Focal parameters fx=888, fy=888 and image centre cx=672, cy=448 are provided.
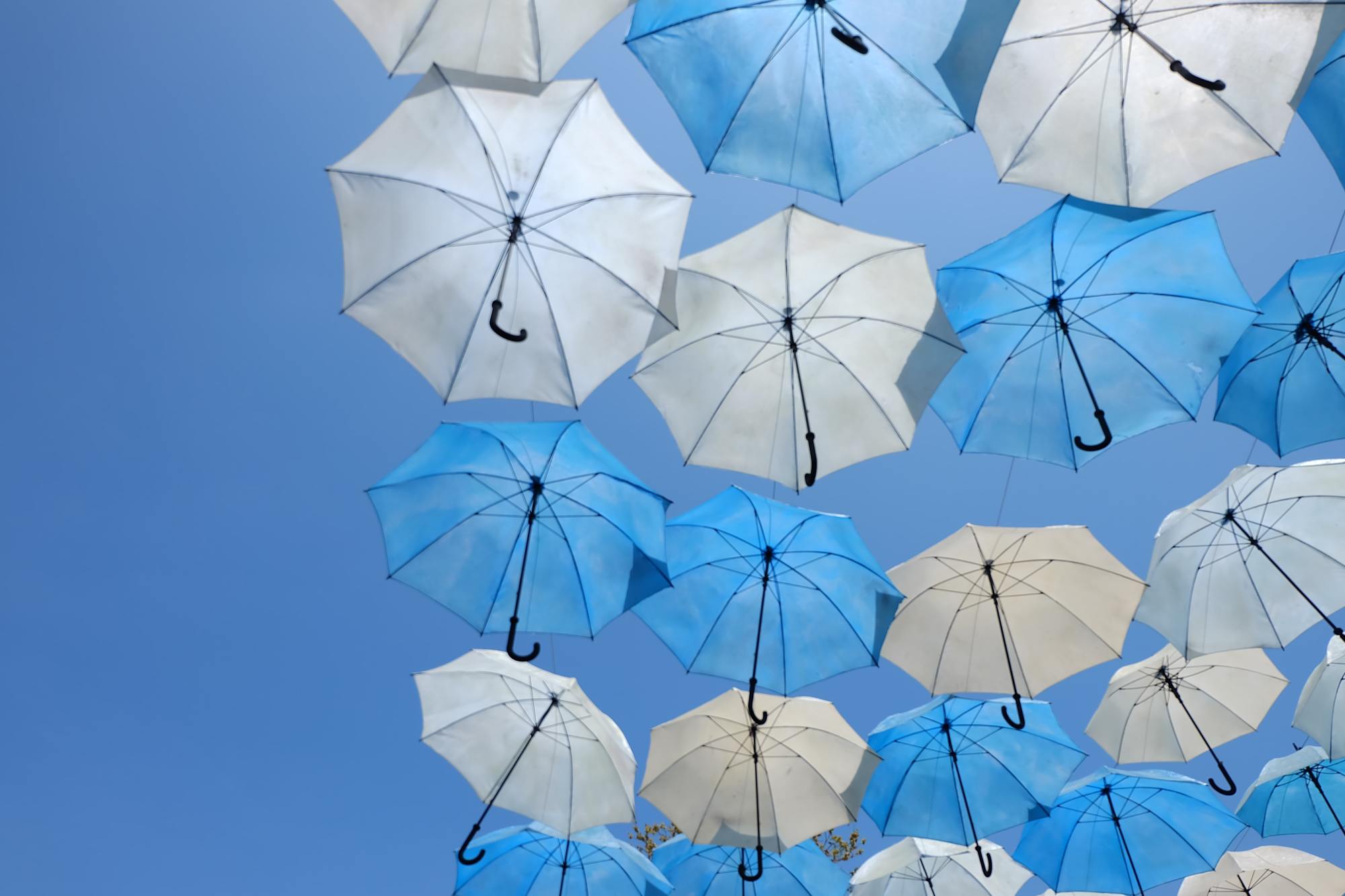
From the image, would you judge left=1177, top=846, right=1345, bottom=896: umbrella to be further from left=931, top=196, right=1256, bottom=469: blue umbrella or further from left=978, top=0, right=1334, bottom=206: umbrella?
left=978, top=0, right=1334, bottom=206: umbrella

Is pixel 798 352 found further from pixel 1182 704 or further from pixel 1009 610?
pixel 1182 704

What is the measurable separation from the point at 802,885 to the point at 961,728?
11.2 ft

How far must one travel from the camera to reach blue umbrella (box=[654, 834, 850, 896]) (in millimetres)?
13055

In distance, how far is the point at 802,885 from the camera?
13031 mm

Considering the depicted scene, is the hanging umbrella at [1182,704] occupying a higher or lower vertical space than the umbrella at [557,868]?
higher

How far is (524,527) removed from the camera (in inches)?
390

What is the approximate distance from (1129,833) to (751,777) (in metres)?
5.73

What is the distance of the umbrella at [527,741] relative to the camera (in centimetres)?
1146

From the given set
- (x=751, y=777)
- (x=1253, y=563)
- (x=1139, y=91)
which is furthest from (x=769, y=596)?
(x=1139, y=91)

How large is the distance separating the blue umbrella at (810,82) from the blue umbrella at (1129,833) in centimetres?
986

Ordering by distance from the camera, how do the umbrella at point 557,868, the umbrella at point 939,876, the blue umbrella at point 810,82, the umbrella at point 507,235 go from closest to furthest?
the blue umbrella at point 810,82 < the umbrella at point 507,235 < the umbrella at point 557,868 < the umbrella at point 939,876

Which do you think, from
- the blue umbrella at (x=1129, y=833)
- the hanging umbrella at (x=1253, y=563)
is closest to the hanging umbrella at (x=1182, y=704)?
the blue umbrella at (x=1129, y=833)

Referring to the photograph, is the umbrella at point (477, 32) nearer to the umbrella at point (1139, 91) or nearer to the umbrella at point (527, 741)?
the umbrella at point (1139, 91)

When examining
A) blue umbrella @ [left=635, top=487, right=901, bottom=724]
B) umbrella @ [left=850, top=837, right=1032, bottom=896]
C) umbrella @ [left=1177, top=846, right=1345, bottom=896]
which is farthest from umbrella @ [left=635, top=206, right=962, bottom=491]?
umbrella @ [left=1177, top=846, right=1345, bottom=896]
